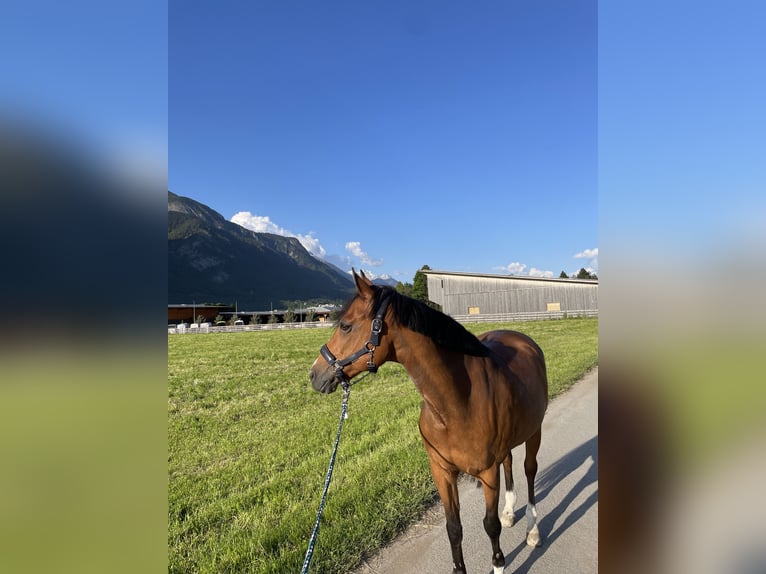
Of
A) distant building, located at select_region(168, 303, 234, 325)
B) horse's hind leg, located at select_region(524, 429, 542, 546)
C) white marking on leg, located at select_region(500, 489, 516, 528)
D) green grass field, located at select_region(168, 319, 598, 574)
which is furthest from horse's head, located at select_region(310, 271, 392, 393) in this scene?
distant building, located at select_region(168, 303, 234, 325)

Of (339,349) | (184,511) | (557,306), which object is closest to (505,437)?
(339,349)

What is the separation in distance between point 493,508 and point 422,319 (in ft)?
5.18

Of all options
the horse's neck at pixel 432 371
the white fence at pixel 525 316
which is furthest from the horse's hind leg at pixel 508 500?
the white fence at pixel 525 316

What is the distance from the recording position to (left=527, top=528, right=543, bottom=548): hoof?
3.57m

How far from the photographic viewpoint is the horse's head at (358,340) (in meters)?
2.71

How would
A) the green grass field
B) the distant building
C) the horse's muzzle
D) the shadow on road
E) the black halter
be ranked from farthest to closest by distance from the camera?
the distant building
the shadow on road
the green grass field
the horse's muzzle
the black halter

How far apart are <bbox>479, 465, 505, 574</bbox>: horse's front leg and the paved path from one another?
29 cm

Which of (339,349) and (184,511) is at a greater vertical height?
(339,349)

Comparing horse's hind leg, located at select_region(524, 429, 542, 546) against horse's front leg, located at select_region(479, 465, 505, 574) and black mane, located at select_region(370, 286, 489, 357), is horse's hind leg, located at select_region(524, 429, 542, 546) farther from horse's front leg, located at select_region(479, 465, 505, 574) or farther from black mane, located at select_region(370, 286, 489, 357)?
black mane, located at select_region(370, 286, 489, 357)

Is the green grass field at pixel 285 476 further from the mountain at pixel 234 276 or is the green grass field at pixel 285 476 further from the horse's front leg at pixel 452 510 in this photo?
the mountain at pixel 234 276
